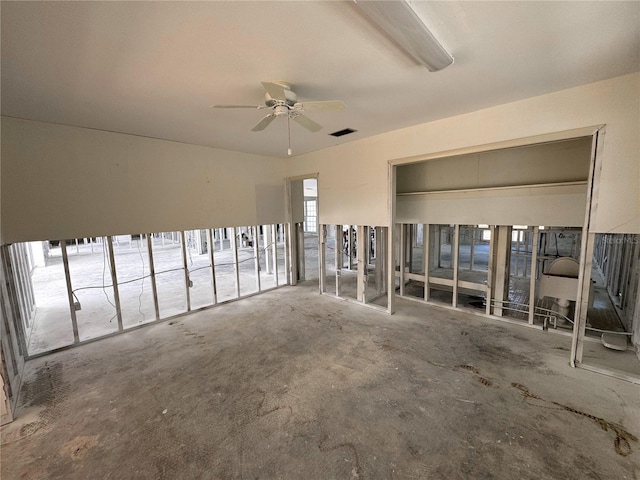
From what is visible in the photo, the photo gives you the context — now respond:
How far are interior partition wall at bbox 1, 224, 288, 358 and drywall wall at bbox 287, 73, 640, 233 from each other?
2.10 metres

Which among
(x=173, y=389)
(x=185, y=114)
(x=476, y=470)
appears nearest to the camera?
(x=476, y=470)

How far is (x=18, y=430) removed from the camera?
2.09 m

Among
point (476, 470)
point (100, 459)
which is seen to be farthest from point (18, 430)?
point (476, 470)

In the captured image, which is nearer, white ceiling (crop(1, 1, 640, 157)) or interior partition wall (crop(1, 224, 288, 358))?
white ceiling (crop(1, 1, 640, 157))

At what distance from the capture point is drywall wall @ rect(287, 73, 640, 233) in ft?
7.63

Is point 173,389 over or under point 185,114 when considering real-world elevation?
under

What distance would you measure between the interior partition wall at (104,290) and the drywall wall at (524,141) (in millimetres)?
2100

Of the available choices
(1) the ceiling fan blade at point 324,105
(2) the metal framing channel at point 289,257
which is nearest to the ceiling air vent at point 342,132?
(1) the ceiling fan blade at point 324,105

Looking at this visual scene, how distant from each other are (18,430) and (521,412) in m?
4.09

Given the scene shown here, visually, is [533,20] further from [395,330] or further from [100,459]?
[100,459]

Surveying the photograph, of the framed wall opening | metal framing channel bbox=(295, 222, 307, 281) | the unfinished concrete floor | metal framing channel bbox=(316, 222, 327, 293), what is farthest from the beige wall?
the unfinished concrete floor

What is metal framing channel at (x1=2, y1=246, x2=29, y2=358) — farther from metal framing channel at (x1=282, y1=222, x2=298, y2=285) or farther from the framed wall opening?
the framed wall opening

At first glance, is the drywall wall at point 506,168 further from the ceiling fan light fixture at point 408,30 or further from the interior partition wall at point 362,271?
the ceiling fan light fixture at point 408,30

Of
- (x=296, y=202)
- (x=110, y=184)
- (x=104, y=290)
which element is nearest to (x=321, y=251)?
(x=296, y=202)
